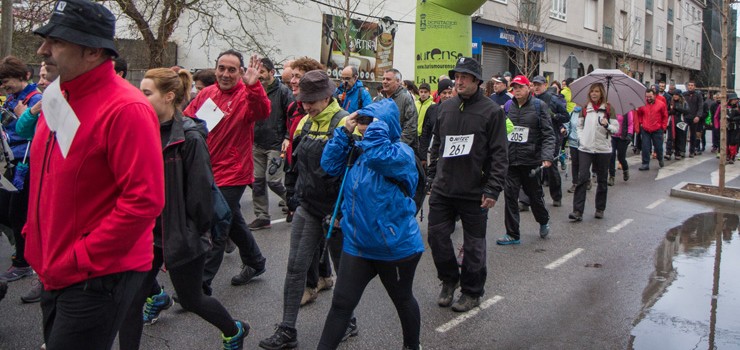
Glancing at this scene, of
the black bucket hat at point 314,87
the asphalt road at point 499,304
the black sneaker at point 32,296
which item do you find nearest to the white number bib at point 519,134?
the asphalt road at point 499,304

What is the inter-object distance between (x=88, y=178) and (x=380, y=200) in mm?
1614

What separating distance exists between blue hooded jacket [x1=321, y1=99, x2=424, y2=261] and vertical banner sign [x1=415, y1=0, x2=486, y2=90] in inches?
289

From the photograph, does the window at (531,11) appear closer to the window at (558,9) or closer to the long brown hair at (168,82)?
the window at (558,9)

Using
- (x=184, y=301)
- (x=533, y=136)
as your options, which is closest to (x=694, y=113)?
(x=533, y=136)

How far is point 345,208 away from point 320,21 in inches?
733

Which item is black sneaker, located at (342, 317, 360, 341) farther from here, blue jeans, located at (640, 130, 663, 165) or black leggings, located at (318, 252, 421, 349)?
blue jeans, located at (640, 130, 663, 165)

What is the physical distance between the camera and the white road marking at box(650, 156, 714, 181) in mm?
14549

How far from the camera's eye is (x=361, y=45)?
2283 cm

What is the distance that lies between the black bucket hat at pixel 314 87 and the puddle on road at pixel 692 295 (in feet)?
8.85

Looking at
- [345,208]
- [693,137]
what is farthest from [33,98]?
[693,137]

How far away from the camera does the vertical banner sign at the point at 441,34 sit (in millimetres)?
10750

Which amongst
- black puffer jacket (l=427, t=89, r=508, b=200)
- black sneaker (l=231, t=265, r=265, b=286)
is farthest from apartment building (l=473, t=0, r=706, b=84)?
black sneaker (l=231, t=265, r=265, b=286)

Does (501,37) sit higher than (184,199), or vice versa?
(501,37)

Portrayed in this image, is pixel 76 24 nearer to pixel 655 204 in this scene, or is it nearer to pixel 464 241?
pixel 464 241
